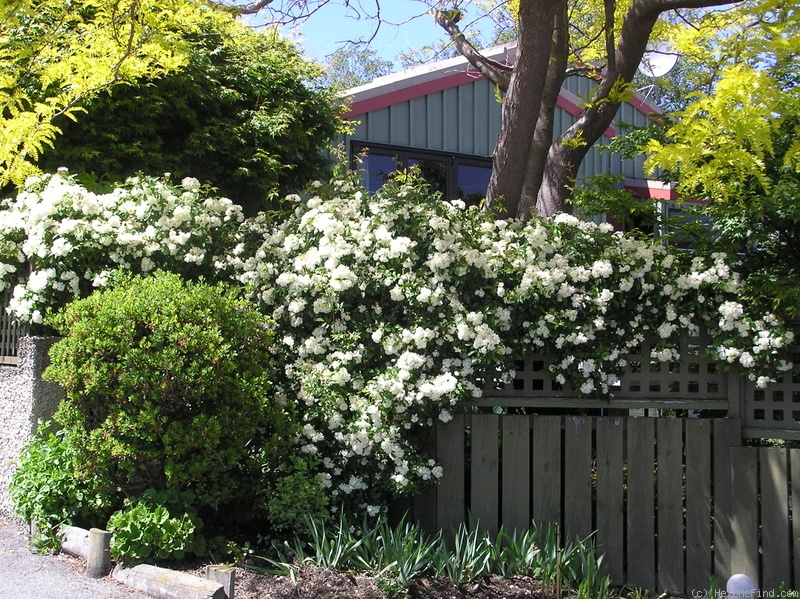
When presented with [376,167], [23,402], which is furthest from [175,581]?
[376,167]

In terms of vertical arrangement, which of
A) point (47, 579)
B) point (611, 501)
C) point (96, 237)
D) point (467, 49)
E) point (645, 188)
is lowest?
point (47, 579)

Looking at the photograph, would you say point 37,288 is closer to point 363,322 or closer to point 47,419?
point 47,419

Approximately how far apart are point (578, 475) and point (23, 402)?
148 inches

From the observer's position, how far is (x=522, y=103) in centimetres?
603

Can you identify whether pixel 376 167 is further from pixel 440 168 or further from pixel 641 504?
pixel 641 504

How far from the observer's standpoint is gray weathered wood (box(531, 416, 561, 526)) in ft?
16.3

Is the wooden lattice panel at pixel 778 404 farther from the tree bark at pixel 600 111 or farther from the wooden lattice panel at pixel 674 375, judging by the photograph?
the tree bark at pixel 600 111

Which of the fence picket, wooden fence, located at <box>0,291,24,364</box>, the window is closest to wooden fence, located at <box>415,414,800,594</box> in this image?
the fence picket

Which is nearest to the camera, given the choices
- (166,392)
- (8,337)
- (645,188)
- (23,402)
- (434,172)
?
(166,392)

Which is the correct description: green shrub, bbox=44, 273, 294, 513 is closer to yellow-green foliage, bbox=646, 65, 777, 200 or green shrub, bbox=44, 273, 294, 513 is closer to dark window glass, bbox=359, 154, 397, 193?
yellow-green foliage, bbox=646, 65, 777, 200

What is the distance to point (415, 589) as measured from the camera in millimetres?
4285

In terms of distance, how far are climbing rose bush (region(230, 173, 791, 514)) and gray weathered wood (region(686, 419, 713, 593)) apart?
1.68 feet

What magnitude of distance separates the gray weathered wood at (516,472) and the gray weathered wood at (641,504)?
2.09 feet

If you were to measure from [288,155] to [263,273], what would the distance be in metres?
2.82
